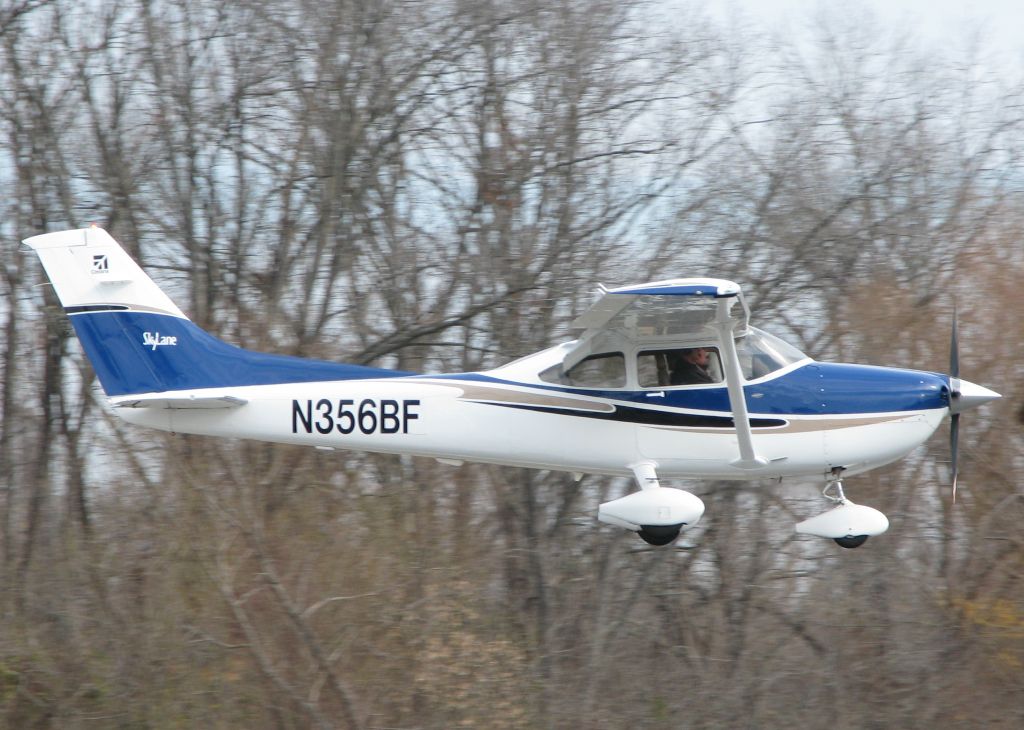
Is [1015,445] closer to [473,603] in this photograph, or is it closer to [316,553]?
[473,603]

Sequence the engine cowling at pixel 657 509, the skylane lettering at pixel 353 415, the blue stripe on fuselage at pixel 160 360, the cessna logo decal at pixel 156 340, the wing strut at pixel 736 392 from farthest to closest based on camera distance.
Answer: the cessna logo decal at pixel 156 340 < the blue stripe on fuselage at pixel 160 360 < the skylane lettering at pixel 353 415 < the engine cowling at pixel 657 509 < the wing strut at pixel 736 392

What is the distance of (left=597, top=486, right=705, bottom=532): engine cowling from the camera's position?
9.23 meters

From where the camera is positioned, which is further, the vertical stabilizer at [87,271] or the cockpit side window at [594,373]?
the vertical stabilizer at [87,271]

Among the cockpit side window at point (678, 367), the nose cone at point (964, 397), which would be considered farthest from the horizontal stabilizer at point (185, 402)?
the nose cone at point (964, 397)

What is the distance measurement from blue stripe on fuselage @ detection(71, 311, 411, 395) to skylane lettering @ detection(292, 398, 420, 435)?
286 millimetres

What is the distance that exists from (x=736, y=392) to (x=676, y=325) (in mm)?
660

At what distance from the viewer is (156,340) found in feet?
33.6

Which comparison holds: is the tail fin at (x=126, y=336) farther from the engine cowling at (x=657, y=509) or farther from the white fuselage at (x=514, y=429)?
the engine cowling at (x=657, y=509)

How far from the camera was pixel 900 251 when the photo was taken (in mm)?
16266

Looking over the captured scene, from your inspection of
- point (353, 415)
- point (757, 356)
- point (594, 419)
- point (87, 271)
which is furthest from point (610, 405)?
point (87, 271)

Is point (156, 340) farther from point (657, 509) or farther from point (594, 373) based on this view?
point (657, 509)

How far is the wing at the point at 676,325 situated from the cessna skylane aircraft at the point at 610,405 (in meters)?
0.02

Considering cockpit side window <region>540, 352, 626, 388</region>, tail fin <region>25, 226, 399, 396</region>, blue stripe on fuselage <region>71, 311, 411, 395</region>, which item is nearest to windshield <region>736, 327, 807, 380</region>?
cockpit side window <region>540, 352, 626, 388</region>

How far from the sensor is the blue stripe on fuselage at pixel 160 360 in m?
10.1
